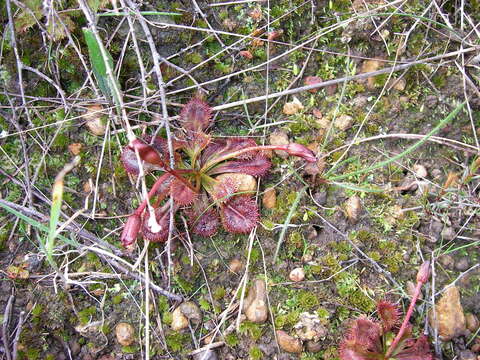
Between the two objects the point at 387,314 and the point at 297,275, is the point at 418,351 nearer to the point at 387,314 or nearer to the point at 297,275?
the point at 387,314

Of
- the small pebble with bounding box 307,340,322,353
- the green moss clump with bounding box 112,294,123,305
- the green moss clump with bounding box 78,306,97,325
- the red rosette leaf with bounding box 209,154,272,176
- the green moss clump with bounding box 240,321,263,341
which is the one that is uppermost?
the red rosette leaf with bounding box 209,154,272,176

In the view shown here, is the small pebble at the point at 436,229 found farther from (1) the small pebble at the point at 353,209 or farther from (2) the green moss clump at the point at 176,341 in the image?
(2) the green moss clump at the point at 176,341

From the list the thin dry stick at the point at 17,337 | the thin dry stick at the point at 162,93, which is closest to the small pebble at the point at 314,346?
the thin dry stick at the point at 162,93

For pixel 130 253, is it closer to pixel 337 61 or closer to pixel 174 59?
pixel 174 59

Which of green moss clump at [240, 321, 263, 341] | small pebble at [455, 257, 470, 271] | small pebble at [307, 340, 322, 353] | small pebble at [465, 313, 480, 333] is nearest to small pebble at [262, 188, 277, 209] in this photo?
green moss clump at [240, 321, 263, 341]

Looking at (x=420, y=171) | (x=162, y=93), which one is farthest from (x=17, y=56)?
(x=420, y=171)

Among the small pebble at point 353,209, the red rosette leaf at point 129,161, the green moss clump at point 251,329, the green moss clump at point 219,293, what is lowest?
the green moss clump at point 251,329

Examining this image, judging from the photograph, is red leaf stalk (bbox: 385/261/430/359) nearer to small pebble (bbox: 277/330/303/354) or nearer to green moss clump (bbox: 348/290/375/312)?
green moss clump (bbox: 348/290/375/312)
